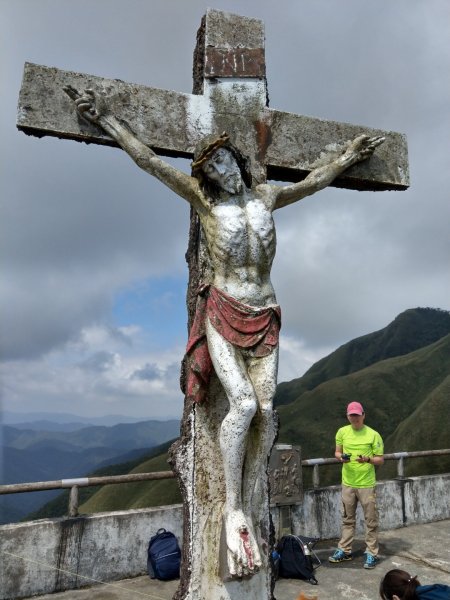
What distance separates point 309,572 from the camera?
5.84 meters

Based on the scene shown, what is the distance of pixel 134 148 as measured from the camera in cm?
328

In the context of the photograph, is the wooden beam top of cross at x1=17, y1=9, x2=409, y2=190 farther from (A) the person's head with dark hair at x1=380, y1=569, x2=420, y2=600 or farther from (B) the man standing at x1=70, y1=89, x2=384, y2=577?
(A) the person's head with dark hair at x1=380, y1=569, x2=420, y2=600

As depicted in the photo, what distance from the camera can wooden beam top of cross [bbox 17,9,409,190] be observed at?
336 cm

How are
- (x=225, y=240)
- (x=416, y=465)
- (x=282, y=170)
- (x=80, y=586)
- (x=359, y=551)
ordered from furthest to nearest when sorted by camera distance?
(x=416, y=465), (x=359, y=551), (x=80, y=586), (x=282, y=170), (x=225, y=240)

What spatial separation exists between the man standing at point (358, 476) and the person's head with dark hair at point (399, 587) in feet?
11.2

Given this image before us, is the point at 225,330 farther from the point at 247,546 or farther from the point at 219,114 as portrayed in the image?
the point at 219,114

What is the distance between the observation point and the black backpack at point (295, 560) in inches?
231

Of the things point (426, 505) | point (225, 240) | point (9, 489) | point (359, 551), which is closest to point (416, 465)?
point (426, 505)

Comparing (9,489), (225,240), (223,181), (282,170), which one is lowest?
(9,489)

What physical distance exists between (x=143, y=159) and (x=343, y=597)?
492 cm

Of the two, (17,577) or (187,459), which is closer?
(187,459)

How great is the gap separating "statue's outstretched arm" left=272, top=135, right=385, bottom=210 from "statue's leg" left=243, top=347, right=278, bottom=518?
1174 mm

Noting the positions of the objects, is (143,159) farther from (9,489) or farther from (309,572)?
(309,572)

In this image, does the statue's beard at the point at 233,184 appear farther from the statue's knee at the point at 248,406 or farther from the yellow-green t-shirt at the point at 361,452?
the yellow-green t-shirt at the point at 361,452
